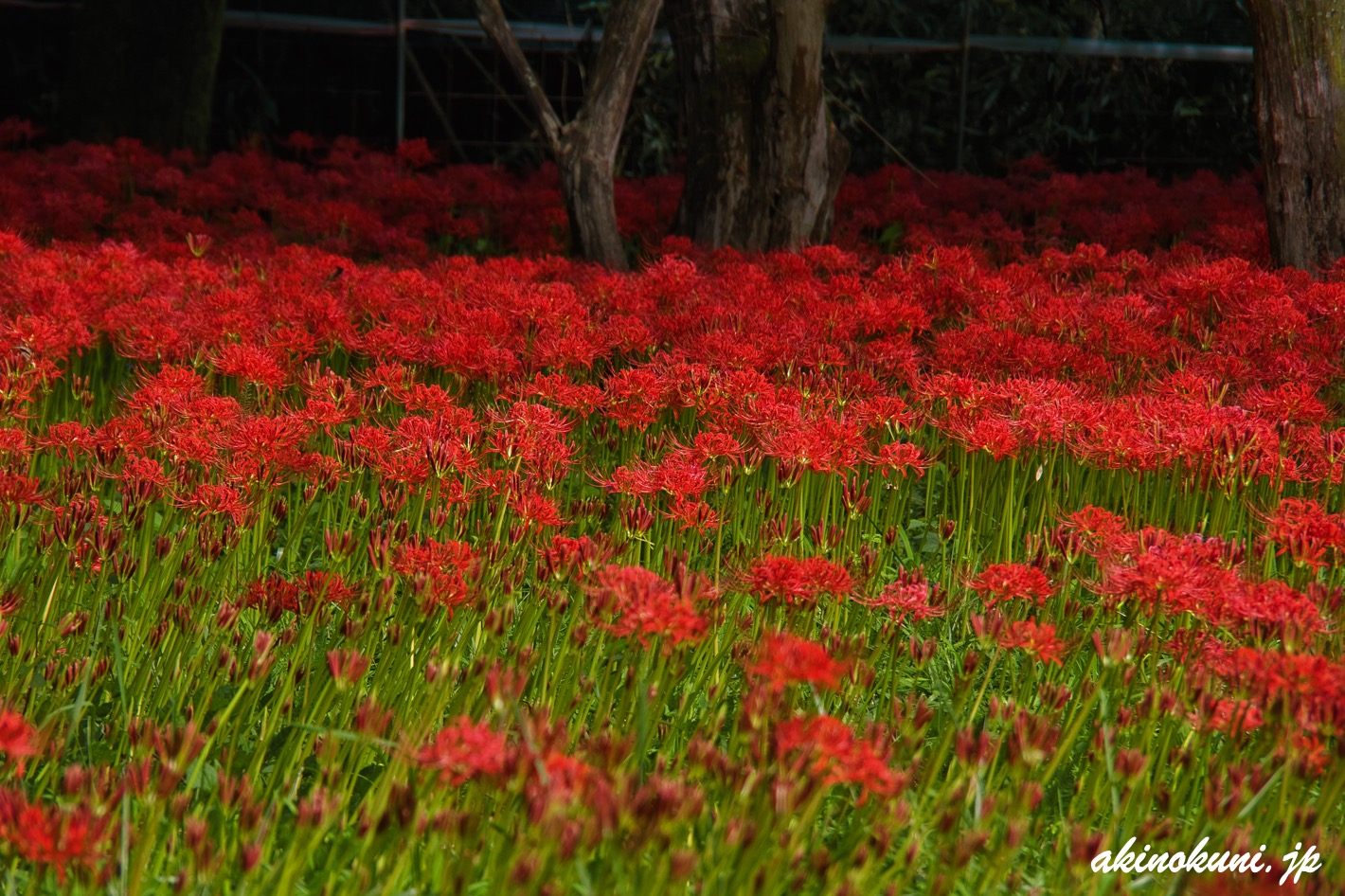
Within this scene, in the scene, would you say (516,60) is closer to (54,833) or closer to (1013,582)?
(1013,582)

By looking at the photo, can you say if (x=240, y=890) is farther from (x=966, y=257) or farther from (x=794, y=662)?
(x=966, y=257)

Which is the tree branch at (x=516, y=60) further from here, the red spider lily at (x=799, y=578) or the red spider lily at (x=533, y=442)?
the red spider lily at (x=799, y=578)

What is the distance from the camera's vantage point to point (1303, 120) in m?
6.17

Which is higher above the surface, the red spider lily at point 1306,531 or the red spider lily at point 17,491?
the red spider lily at point 1306,531

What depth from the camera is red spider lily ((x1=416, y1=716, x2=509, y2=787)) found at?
148cm

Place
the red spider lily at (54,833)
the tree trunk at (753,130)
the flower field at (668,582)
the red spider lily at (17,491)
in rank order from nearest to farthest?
1. the red spider lily at (54,833)
2. the flower field at (668,582)
3. the red spider lily at (17,491)
4. the tree trunk at (753,130)

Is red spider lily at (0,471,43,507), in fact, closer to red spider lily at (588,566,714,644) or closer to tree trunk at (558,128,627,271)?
red spider lily at (588,566,714,644)

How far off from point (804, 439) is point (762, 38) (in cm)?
472

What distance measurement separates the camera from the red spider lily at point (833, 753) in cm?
152

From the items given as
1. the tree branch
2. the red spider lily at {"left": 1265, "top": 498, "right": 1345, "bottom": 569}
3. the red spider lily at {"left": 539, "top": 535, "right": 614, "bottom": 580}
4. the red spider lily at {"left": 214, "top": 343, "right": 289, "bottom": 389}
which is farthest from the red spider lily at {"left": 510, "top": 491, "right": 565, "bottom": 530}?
the tree branch

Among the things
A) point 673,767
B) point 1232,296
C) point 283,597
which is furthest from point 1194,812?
point 1232,296

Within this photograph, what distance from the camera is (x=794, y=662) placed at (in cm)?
152

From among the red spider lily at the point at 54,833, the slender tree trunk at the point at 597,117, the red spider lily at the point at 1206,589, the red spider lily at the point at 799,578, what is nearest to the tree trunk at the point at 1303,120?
the slender tree trunk at the point at 597,117

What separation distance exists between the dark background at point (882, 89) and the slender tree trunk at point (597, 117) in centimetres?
598
